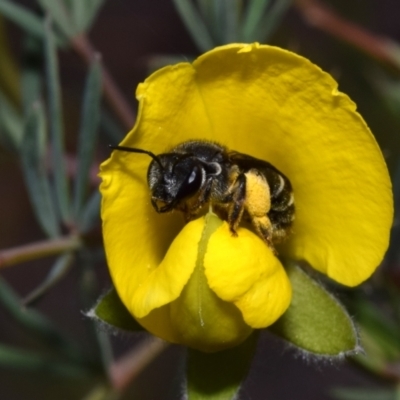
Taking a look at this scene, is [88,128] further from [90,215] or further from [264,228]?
[264,228]

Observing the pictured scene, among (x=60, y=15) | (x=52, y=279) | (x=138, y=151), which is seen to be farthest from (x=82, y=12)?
(x=138, y=151)

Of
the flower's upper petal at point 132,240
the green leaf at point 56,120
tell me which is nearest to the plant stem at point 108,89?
the green leaf at point 56,120

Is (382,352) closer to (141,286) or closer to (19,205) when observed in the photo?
(141,286)

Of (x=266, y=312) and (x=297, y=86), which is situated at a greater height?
(x=297, y=86)

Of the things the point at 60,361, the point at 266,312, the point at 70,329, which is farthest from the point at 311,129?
the point at 70,329

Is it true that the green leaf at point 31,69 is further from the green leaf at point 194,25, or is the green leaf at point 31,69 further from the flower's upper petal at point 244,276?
the flower's upper petal at point 244,276
